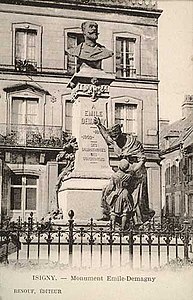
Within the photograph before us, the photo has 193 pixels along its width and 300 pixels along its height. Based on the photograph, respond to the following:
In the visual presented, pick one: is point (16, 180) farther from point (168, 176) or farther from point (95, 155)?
point (168, 176)

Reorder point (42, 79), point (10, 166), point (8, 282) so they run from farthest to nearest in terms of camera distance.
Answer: point (42, 79), point (10, 166), point (8, 282)

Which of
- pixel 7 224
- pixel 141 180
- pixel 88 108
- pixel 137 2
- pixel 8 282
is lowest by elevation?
pixel 8 282

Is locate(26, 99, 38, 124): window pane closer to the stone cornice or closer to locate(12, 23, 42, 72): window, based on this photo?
locate(12, 23, 42, 72): window

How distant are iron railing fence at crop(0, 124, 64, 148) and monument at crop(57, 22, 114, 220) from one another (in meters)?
0.27

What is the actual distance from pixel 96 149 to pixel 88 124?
0.17 metres

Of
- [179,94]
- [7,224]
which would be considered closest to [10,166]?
[7,224]

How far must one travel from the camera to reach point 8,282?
308 centimetres

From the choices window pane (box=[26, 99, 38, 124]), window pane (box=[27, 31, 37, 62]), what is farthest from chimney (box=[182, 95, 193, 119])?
window pane (box=[27, 31, 37, 62])

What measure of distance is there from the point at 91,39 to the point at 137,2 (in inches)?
25.3

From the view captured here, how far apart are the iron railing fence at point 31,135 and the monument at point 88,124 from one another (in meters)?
0.27

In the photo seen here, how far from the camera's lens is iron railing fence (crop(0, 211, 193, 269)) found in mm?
3137

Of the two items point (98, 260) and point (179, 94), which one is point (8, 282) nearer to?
point (98, 260)

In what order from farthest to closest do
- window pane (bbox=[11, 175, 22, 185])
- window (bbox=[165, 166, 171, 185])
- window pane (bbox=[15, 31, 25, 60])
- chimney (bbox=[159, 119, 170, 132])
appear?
window (bbox=[165, 166, 171, 185])
window pane (bbox=[15, 31, 25, 60])
chimney (bbox=[159, 119, 170, 132])
window pane (bbox=[11, 175, 22, 185])

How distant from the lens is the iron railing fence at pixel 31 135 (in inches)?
150
